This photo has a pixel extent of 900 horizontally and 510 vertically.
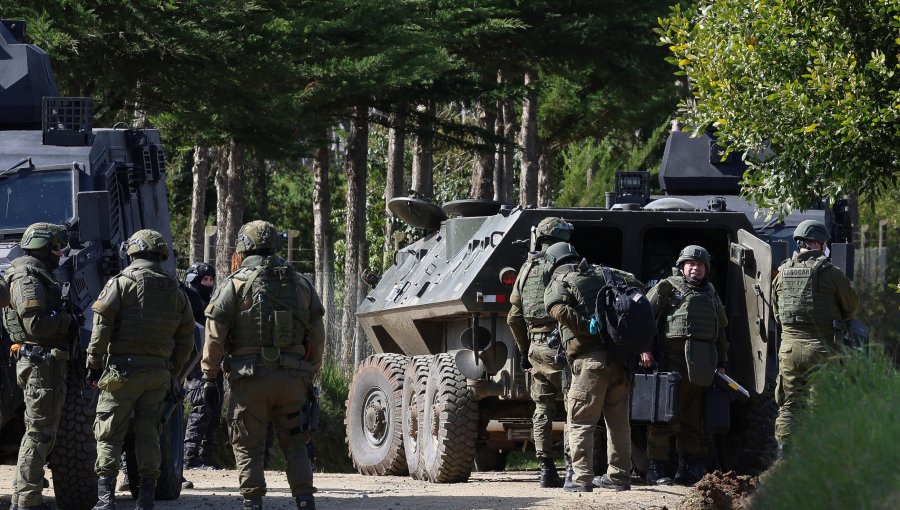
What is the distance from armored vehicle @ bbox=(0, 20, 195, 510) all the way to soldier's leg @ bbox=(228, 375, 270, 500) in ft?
3.75

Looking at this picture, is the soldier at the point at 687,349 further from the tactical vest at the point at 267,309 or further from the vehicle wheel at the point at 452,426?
the tactical vest at the point at 267,309

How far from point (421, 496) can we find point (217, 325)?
2618mm

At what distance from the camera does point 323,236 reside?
1964cm

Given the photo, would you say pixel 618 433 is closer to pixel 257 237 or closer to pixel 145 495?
pixel 257 237

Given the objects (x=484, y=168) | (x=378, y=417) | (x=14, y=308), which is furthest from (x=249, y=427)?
(x=484, y=168)

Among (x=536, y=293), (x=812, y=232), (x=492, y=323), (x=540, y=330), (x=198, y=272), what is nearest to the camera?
(x=536, y=293)

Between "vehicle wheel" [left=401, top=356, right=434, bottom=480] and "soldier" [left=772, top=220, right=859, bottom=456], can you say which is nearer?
"soldier" [left=772, top=220, right=859, bottom=456]

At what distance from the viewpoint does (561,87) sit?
23891 millimetres

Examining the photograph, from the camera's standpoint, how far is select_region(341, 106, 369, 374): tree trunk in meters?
19.3

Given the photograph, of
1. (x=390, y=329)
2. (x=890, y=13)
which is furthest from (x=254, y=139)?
(x=890, y=13)

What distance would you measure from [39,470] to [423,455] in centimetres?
387

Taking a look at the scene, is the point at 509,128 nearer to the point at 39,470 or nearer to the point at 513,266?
the point at 513,266

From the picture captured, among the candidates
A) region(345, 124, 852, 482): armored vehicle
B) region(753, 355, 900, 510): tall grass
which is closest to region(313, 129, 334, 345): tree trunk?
region(345, 124, 852, 482): armored vehicle

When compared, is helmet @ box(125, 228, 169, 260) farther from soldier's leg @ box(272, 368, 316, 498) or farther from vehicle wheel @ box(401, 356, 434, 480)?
vehicle wheel @ box(401, 356, 434, 480)
